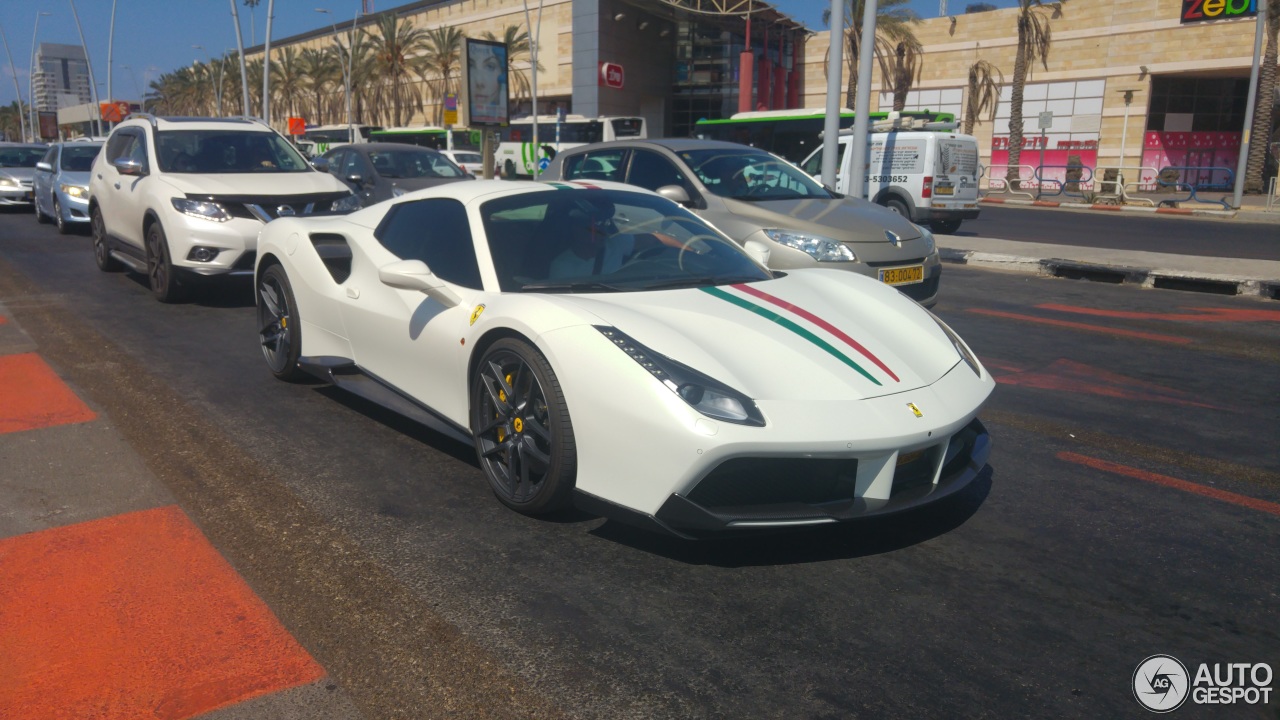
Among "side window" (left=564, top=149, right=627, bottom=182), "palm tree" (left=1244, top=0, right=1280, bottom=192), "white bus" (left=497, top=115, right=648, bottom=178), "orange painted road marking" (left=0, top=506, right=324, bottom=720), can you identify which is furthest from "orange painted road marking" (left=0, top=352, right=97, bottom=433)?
"palm tree" (left=1244, top=0, right=1280, bottom=192)

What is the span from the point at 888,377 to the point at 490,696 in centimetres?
182

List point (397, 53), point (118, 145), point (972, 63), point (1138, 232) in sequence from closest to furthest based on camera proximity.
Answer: point (118, 145)
point (1138, 232)
point (972, 63)
point (397, 53)

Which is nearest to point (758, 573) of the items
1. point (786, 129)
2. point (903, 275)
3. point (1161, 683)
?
point (1161, 683)

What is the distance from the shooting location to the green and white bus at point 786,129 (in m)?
23.0

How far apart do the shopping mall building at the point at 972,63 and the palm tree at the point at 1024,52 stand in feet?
1.21

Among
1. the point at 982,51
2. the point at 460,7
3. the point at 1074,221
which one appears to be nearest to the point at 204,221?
the point at 1074,221

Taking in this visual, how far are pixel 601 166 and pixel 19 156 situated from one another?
1741cm

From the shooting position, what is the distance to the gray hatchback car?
753 centimetres

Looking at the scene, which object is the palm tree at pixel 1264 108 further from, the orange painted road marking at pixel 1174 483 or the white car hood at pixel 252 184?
the orange painted road marking at pixel 1174 483

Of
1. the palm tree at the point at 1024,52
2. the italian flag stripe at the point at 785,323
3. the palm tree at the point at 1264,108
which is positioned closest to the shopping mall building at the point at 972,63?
the palm tree at the point at 1264,108

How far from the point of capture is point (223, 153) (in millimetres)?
9266

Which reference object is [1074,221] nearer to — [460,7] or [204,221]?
[204,221]

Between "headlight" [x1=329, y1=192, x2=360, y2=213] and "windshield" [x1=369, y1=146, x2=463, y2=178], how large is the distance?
15.6ft

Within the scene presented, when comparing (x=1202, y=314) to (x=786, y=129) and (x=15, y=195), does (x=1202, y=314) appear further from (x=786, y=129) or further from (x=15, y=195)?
(x=15, y=195)
